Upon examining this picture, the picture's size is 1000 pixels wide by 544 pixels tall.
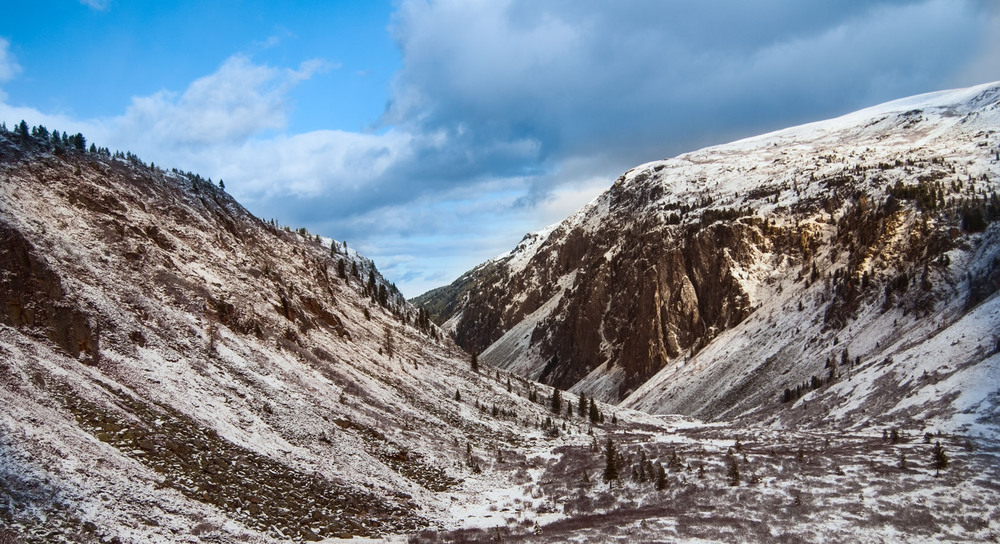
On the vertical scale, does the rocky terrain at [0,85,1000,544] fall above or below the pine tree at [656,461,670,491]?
above

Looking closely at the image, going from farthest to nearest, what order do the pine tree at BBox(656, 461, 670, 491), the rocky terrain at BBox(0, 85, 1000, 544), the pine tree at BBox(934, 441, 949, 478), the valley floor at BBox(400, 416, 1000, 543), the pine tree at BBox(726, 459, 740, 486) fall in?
1. the pine tree at BBox(656, 461, 670, 491)
2. the pine tree at BBox(726, 459, 740, 486)
3. the pine tree at BBox(934, 441, 949, 478)
4. the valley floor at BBox(400, 416, 1000, 543)
5. the rocky terrain at BBox(0, 85, 1000, 544)

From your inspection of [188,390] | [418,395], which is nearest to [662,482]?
[418,395]

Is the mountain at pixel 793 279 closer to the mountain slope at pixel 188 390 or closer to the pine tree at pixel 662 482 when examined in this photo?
the pine tree at pixel 662 482

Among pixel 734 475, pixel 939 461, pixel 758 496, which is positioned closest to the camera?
pixel 758 496

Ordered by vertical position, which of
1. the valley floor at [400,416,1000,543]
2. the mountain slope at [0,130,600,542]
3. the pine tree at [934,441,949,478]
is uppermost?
the mountain slope at [0,130,600,542]

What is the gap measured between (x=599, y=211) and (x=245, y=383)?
153854 mm

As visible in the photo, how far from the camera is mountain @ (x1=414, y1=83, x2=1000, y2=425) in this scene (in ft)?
234

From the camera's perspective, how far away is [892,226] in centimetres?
9969

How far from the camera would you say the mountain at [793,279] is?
7144 centimetres

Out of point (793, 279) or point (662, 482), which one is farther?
point (793, 279)

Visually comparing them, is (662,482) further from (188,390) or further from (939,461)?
(188,390)

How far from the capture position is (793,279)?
113 meters

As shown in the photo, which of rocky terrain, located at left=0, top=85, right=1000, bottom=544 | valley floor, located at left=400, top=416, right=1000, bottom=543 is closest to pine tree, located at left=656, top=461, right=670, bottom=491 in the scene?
rocky terrain, located at left=0, top=85, right=1000, bottom=544

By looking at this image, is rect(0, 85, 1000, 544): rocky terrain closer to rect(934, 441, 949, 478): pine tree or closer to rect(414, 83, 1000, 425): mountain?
rect(414, 83, 1000, 425): mountain
